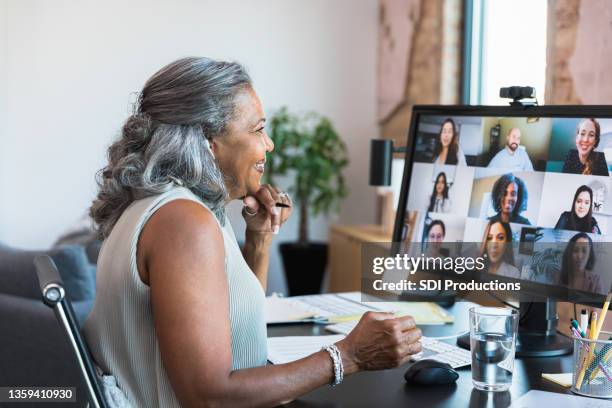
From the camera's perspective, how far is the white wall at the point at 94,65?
4.40 metres

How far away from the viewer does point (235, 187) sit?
4.97ft

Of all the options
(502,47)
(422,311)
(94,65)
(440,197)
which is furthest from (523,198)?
(94,65)

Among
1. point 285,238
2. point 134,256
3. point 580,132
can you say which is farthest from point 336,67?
point 134,256

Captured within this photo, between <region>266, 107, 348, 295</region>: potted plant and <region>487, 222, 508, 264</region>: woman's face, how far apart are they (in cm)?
292

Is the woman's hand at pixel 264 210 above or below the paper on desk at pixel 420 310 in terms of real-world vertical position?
above

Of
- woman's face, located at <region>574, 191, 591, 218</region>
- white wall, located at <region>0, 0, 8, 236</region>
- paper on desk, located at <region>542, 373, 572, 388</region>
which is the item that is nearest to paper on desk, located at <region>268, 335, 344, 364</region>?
paper on desk, located at <region>542, 373, 572, 388</region>

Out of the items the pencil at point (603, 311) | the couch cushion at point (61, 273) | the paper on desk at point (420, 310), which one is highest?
the pencil at point (603, 311)

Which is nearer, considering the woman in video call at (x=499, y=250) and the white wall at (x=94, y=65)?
the woman in video call at (x=499, y=250)

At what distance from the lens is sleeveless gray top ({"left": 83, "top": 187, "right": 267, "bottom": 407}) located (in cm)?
128

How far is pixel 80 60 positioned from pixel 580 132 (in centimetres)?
355

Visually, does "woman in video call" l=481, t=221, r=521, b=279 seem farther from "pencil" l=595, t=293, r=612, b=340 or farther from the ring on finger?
the ring on finger

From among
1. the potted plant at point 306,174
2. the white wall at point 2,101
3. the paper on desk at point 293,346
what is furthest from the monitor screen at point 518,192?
the white wall at point 2,101

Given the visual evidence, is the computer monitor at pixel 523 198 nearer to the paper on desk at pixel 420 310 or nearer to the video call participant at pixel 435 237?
the video call participant at pixel 435 237

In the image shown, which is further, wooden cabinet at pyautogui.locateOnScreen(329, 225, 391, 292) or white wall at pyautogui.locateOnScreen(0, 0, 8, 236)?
white wall at pyautogui.locateOnScreen(0, 0, 8, 236)
